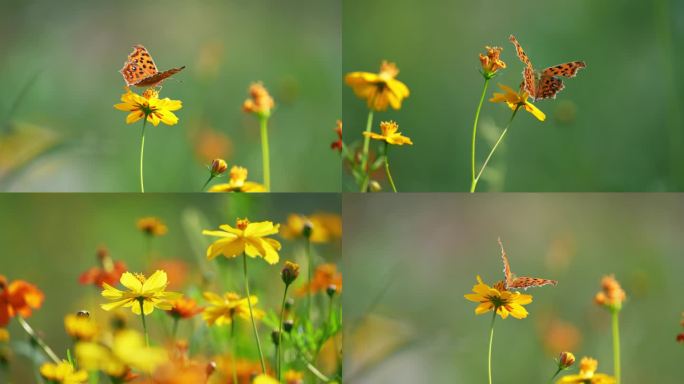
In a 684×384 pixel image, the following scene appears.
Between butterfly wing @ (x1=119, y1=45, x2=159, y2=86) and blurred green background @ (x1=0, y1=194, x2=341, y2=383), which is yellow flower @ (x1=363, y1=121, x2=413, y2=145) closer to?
blurred green background @ (x1=0, y1=194, x2=341, y2=383)

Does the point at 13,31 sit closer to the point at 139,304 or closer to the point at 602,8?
the point at 139,304

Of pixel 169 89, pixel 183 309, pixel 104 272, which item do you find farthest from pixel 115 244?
pixel 169 89

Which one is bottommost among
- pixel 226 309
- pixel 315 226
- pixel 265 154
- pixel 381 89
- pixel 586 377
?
pixel 586 377

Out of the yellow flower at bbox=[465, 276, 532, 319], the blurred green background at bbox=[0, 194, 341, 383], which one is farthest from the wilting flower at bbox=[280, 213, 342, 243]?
the yellow flower at bbox=[465, 276, 532, 319]

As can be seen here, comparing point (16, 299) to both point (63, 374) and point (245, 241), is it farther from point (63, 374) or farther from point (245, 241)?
point (245, 241)

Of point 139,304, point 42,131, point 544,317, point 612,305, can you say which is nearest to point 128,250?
point 139,304
